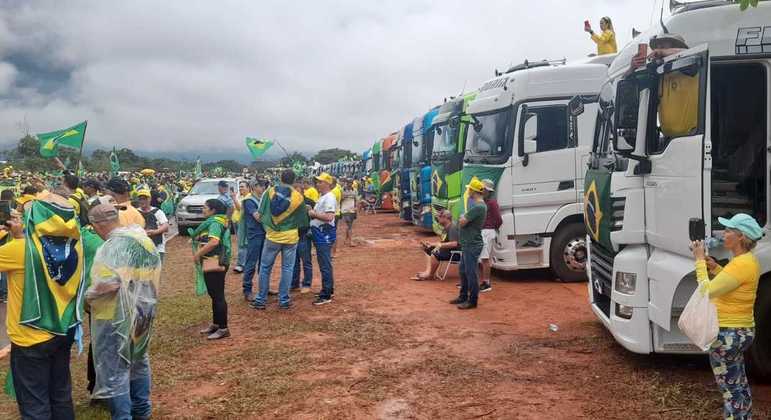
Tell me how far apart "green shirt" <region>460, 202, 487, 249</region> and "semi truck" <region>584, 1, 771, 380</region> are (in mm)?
2114

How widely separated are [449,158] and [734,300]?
9594 mm

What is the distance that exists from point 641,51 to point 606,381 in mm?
2812

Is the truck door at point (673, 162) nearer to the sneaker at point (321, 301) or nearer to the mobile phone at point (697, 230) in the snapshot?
the mobile phone at point (697, 230)

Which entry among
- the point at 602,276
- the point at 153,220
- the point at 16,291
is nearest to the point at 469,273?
the point at 602,276

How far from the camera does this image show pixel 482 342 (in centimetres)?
644

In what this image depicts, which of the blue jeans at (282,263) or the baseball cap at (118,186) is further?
the blue jeans at (282,263)

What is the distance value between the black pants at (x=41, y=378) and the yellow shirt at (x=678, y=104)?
4.53 metres

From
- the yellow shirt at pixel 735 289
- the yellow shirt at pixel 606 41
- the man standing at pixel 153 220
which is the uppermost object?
the yellow shirt at pixel 606 41

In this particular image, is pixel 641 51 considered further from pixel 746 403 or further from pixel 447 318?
pixel 447 318

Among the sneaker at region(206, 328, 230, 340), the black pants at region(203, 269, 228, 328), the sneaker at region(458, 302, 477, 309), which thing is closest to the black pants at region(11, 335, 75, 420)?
the black pants at region(203, 269, 228, 328)

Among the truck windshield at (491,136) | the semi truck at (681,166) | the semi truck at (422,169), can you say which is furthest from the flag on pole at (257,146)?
the semi truck at (681,166)

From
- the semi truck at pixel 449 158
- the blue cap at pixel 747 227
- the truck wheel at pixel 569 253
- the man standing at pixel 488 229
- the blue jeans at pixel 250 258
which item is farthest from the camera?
the semi truck at pixel 449 158

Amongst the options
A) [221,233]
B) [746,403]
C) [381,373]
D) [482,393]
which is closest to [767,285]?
[746,403]

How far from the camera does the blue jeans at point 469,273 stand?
25.2 ft
